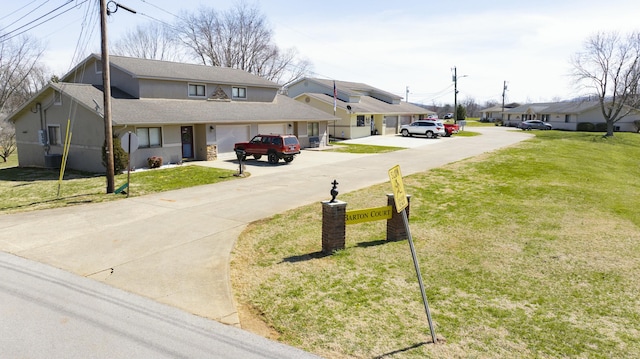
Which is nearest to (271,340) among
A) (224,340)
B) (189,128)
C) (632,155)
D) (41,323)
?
(224,340)

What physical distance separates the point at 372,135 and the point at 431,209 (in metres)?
37.1

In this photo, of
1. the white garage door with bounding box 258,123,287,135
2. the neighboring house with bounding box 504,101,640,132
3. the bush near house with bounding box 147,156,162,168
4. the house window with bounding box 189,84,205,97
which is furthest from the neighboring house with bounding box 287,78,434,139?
the neighboring house with bounding box 504,101,640,132

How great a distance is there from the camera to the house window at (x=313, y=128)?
128 ft

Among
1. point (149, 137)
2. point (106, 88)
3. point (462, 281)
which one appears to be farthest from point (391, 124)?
point (462, 281)

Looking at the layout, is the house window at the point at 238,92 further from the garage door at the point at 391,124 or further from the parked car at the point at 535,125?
the parked car at the point at 535,125

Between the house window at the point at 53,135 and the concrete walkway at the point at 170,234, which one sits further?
the house window at the point at 53,135

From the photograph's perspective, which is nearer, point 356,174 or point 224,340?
point 224,340

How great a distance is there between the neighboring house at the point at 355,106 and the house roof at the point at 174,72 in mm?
10208

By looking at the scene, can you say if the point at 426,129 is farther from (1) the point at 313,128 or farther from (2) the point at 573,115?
(2) the point at 573,115

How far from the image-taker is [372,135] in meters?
51.8

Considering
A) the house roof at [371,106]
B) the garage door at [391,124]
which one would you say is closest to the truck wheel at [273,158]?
the house roof at [371,106]

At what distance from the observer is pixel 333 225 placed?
10156mm

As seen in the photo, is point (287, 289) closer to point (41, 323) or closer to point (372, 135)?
point (41, 323)

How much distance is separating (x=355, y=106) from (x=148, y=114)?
27.1m
